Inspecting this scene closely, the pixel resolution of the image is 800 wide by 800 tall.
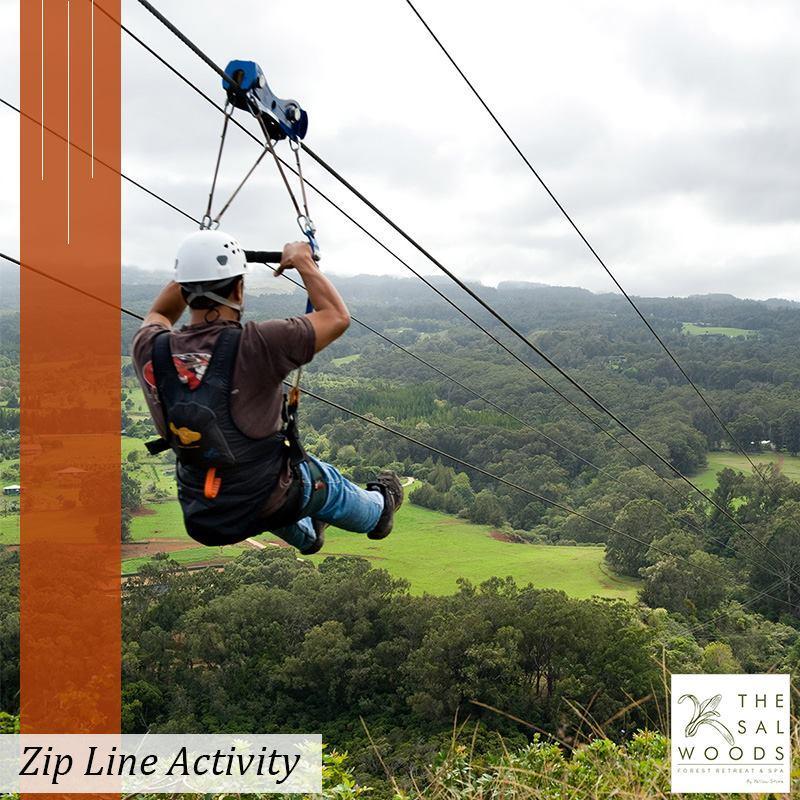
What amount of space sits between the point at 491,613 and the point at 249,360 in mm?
21199

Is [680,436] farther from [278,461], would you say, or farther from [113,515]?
[278,461]

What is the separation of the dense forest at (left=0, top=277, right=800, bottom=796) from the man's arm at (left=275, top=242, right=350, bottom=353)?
196 centimetres

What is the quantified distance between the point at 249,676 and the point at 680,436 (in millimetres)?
39455

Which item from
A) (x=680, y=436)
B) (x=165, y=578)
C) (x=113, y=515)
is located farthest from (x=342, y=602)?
(x=680, y=436)

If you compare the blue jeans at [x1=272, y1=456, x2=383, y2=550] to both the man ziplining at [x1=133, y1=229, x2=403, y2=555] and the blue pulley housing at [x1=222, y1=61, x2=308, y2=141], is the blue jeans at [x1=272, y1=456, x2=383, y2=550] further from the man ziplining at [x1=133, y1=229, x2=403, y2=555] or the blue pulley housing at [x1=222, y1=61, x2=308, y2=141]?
the blue pulley housing at [x1=222, y1=61, x2=308, y2=141]

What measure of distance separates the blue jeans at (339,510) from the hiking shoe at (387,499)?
0.03m

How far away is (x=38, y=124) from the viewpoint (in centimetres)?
391

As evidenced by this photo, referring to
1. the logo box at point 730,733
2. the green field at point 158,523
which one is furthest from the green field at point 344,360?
the logo box at point 730,733

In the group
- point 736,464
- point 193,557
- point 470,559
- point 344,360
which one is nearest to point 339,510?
point 193,557

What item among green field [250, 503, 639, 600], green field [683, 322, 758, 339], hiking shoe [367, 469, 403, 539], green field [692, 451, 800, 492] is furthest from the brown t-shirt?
green field [683, 322, 758, 339]

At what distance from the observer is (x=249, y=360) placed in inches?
83.2

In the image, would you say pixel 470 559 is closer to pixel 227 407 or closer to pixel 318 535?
pixel 318 535

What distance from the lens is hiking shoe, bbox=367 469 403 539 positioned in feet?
9.53

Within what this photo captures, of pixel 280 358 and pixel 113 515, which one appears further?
pixel 113 515
